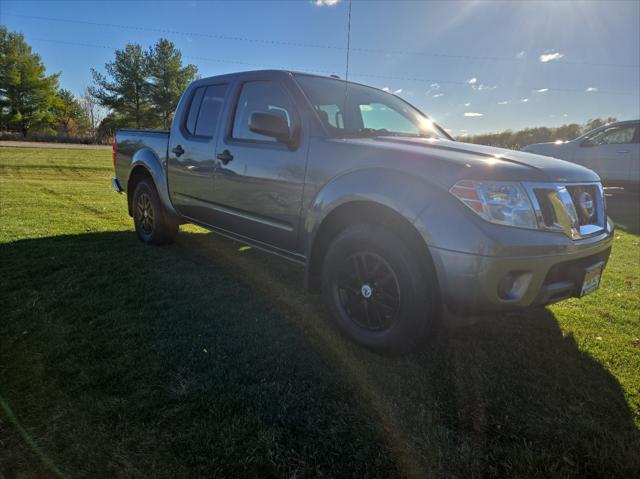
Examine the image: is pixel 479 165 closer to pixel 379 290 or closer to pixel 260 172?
pixel 379 290

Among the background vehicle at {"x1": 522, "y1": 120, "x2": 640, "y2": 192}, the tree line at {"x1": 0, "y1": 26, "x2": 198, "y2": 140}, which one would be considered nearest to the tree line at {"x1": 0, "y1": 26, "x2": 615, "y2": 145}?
the tree line at {"x1": 0, "y1": 26, "x2": 198, "y2": 140}

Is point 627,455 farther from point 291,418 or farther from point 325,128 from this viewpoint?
point 325,128

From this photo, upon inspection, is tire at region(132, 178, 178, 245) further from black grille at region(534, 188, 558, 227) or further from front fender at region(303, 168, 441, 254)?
black grille at region(534, 188, 558, 227)

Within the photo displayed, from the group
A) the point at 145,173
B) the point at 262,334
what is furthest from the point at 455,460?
the point at 145,173

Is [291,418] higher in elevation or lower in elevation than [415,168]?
lower

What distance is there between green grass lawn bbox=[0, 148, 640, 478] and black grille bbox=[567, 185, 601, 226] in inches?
35.0

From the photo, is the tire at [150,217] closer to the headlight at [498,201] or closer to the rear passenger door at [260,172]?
the rear passenger door at [260,172]

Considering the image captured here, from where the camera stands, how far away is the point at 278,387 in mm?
2121

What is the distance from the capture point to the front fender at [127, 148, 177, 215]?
429 centimetres

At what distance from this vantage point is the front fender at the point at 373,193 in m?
2.18

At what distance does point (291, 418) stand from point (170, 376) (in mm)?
751

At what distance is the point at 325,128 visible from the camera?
2805mm

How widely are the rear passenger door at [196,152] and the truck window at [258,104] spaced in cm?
26

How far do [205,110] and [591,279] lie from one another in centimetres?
351
